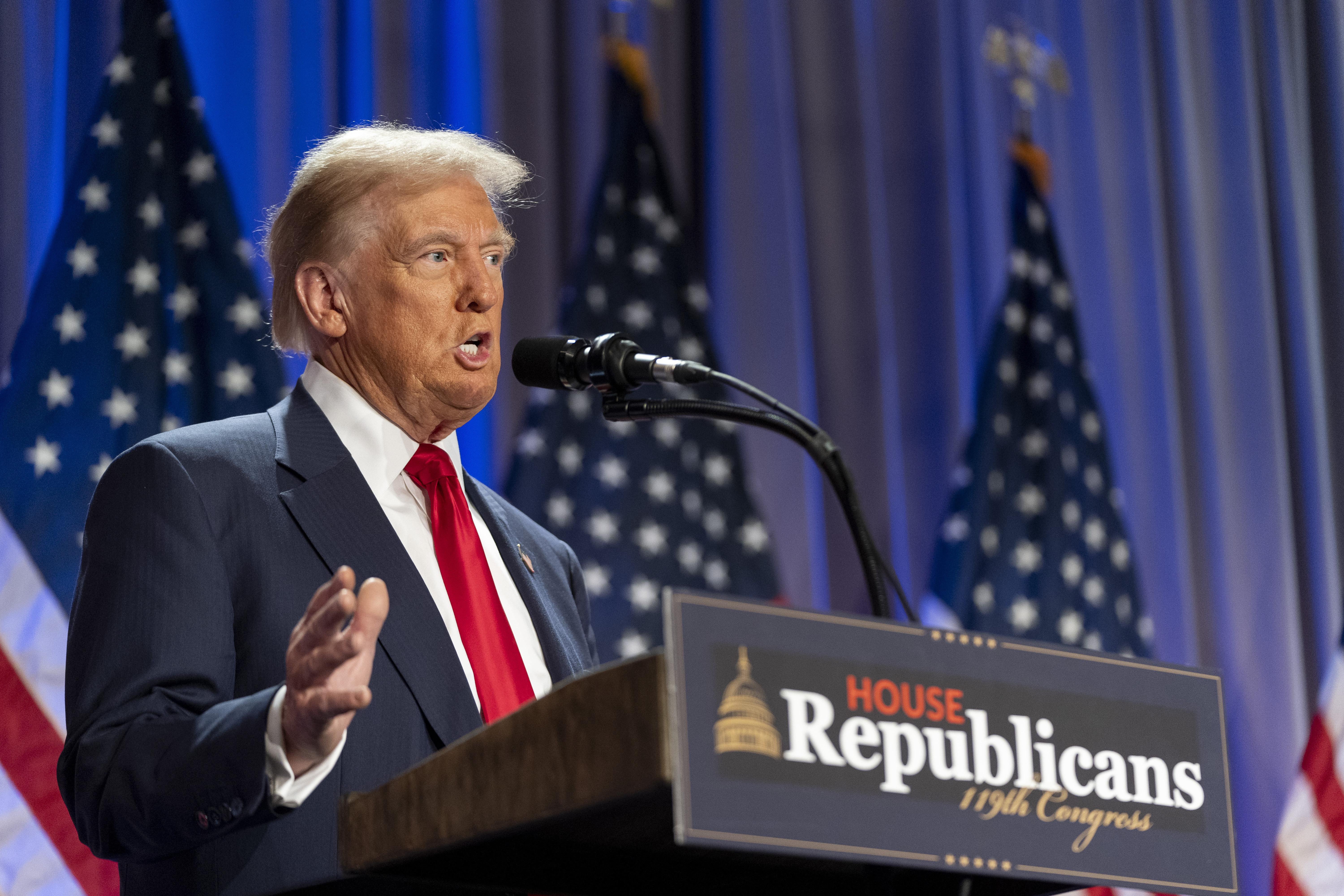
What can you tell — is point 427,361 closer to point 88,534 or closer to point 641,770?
point 88,534

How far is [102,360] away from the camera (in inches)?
111

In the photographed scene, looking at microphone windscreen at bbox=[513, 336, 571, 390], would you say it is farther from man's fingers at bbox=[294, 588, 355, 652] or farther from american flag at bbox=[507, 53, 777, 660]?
american flag at bbox=[507, 53, 777, 660]

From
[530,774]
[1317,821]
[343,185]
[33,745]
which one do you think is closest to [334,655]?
[530,774]

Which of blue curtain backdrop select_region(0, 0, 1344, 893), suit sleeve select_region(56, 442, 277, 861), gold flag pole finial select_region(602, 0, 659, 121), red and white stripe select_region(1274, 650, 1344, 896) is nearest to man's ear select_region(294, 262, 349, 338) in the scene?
suit sleeve select_region(56, 442, 277, 861)

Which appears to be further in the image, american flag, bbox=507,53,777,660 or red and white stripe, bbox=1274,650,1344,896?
red and white stripe, bbox=1274,650,1344,896

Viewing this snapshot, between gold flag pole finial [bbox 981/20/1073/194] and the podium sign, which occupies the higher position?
gold flag pole finial [bbox 981/20/1073/194]

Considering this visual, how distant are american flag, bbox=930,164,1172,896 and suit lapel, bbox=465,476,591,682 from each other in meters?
2.19

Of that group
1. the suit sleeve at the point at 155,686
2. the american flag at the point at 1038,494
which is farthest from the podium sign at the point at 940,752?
the american flag at the point at 1038,494

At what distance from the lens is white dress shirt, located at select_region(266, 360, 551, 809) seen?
1.65 meters

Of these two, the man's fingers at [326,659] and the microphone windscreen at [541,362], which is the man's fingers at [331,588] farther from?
the microphone windscreen at [541,362]

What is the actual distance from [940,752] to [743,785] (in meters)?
0.16

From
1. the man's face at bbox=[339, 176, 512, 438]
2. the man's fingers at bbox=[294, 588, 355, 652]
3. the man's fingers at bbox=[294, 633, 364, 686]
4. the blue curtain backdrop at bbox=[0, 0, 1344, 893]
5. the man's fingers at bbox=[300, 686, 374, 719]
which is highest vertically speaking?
the blue curtain backdrop at bbox=[0, 0, 1344, 893]

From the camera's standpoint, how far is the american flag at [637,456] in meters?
3.38

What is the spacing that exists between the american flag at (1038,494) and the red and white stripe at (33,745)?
7.46 ft
